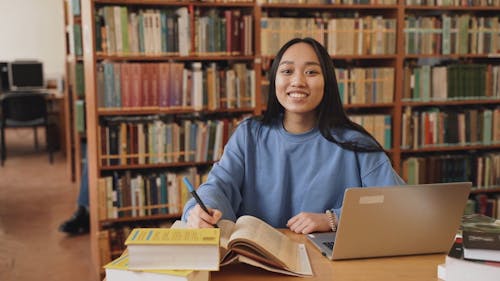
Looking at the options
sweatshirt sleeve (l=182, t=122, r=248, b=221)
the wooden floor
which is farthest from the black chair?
sweatshirt sleeve (l=182, t=122, r=248, b=221)

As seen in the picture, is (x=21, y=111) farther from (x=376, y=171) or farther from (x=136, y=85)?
(x=376, y=171)

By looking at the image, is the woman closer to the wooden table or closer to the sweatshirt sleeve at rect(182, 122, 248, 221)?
the sweatshirt sleeve at rect(182, 122, 248, 221)

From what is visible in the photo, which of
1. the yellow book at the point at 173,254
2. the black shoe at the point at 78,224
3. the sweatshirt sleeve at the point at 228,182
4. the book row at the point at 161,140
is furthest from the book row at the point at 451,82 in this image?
the yellow book at the point at 173,254

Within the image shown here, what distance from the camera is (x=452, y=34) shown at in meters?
4.14

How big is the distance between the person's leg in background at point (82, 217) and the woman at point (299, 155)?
8.84ft

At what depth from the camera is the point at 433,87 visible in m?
4.14

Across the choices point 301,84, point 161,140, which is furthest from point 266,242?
point 161,140

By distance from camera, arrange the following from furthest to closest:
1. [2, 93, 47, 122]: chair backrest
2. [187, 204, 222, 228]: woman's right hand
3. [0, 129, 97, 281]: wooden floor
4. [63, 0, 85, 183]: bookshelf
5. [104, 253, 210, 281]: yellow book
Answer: [2, 93, 47, 122]: chair backrest
[63, 0, 85, 183]: bookshelf
[0, 129, 97, 281]: wooden floor
[187, 204, 222, 228]: woman's right hand
[104, 253, 210, 281]: yellow book

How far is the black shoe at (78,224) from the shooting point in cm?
461

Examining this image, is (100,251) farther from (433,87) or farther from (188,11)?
(433,87)

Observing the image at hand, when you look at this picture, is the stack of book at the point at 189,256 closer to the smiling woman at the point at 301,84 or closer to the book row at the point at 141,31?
the smiling woman at the point at 301,84

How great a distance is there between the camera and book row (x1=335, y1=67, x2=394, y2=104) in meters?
3.93

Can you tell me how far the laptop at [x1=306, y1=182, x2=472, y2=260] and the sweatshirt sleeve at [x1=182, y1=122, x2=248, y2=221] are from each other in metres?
0.42

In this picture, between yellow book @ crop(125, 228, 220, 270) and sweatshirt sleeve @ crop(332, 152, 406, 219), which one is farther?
sweatshirt sleeve @ crop(332, 152, 406, 219)
